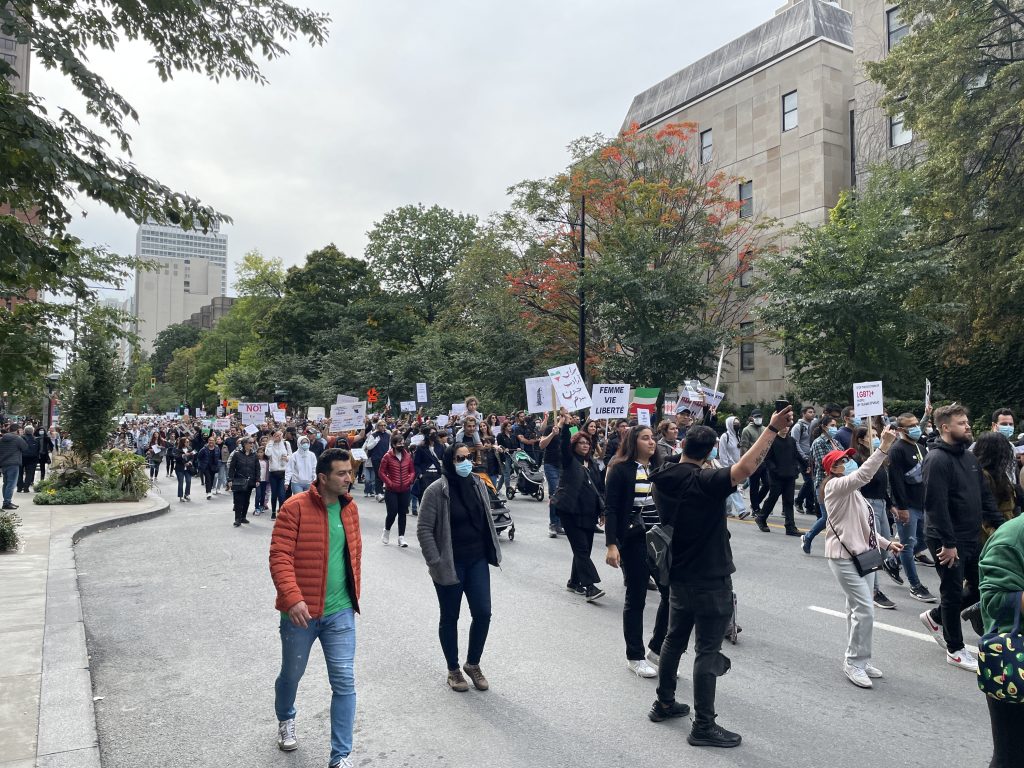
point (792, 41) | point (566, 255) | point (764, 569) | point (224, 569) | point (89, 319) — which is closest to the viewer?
point (764, 569)

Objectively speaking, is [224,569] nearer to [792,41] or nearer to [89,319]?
[89,319]

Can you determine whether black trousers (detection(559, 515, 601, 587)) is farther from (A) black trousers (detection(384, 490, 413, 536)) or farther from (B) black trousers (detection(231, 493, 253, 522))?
(B) black trousers (detection(231, 493, 253, 522))

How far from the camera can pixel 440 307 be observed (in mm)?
53812

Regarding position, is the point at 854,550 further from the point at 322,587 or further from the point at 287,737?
the point at 287,737

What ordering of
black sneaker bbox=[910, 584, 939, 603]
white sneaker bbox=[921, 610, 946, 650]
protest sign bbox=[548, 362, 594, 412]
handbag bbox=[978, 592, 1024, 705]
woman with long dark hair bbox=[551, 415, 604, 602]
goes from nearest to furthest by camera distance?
handbag bbox=[978, 592, 1024, 705] → white sneaker bbox=[921, 610, 946, 650] → black sneaker bbox=[910, 584, 939, 603] → woman with long dark hair bbox=[551, 415, 604, 602] → protest sign bbox=[548, 362, 594, 412]

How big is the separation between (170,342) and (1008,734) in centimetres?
14727

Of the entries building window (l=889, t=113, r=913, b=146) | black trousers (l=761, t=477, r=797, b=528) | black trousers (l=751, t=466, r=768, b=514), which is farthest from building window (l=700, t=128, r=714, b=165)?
black trousers (l=761, t=477, r=797, b=528)

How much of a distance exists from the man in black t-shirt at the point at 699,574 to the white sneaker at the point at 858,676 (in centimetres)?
147

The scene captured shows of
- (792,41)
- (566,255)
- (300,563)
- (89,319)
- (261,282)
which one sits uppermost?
(792,41)

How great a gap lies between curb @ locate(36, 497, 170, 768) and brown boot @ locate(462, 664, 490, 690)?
2.35 meters

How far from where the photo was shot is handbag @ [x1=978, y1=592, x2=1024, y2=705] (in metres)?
2.75

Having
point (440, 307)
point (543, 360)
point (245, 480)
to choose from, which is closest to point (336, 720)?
point (245, 480)

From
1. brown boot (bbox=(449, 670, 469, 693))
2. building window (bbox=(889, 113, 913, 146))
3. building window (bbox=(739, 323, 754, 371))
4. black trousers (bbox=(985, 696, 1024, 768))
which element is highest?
building window (bbox=(889, 113, 913, 146))

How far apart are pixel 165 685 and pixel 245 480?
30.4 ft
